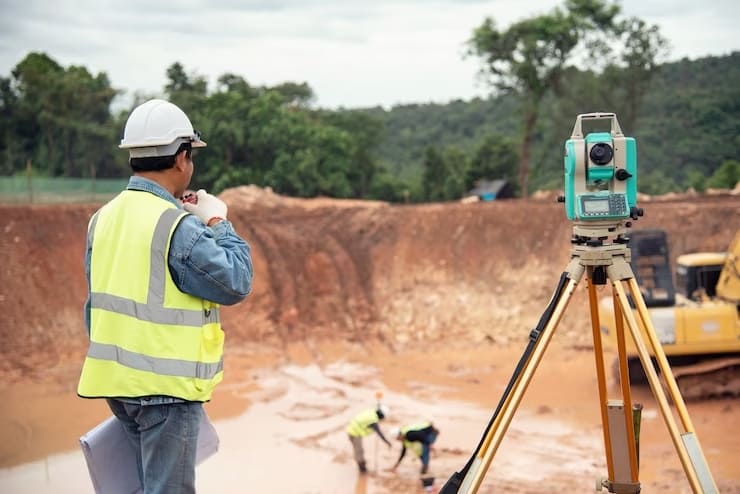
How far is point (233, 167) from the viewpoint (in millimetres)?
21672

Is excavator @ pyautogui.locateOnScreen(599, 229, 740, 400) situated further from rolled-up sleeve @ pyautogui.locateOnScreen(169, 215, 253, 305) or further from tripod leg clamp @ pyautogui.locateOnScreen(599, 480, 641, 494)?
rolled-up sleeve @ pyautogui.locateOnScreen(169, 215, 253, 305)

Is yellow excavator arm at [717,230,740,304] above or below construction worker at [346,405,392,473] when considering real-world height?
above

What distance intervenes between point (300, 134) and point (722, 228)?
11.7 metres

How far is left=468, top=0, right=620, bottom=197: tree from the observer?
23172 mm

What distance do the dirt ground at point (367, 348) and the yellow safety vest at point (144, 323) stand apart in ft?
18.9

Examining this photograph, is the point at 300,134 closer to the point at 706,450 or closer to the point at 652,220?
the point at 652,220

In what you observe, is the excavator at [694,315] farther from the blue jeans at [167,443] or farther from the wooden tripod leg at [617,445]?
the blue jeans at [167,443]

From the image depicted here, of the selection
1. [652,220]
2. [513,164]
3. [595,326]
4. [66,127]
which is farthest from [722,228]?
[66,127]

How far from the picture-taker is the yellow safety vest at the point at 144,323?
2461 millimetres

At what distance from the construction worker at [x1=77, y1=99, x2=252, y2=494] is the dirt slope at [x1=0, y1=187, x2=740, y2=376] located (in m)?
11.6

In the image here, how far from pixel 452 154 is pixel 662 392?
79.3 ft

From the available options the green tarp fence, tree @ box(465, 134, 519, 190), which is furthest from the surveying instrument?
tree @ box(465, 134, 519, 190)

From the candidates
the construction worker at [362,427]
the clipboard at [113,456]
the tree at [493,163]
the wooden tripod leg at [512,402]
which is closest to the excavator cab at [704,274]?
the construction worker at [362,427]

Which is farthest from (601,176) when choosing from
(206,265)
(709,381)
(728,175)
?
(728,175)
